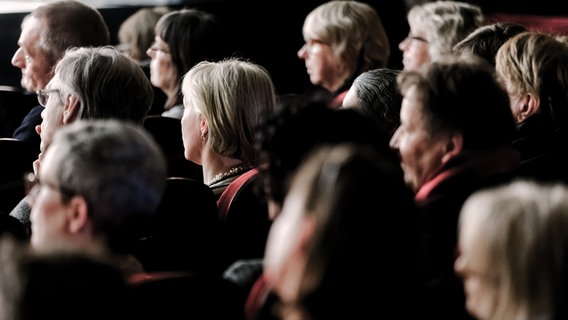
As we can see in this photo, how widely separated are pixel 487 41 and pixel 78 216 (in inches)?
89.2

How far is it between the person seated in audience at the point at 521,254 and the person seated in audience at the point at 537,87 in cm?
157

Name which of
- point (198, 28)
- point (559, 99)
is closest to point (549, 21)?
point (198, 28)

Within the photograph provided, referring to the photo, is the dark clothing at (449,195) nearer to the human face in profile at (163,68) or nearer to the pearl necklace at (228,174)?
the pearl necklace at (228,174)

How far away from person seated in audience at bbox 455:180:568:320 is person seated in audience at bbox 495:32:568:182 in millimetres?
1572

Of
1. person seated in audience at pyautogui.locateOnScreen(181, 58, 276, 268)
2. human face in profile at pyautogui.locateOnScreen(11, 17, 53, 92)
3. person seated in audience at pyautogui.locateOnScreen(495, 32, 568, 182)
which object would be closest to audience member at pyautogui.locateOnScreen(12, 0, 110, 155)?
human face in profile at pyautogui.locateOnScreen(11, 17, 53, 92)

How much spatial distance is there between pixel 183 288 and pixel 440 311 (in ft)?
1.83

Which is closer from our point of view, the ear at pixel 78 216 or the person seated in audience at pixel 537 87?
the ear at pixel 78 216

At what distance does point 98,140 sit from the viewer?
2236 mm

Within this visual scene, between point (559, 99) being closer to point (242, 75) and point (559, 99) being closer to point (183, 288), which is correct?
point (242, 75)

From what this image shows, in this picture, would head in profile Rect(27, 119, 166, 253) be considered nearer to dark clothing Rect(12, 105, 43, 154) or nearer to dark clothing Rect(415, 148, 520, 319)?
dark clothing Rect(415, 148, 520, 319)

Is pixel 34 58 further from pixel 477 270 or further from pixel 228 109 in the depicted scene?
pixel 477 270

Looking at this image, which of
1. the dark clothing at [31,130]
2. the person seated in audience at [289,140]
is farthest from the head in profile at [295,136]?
the dark clothing at [31,130]

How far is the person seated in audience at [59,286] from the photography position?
1586 millimetres

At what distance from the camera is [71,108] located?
337 cm
